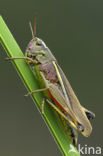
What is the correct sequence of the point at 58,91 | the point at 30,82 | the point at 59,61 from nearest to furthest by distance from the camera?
the point at 30,82 → the point at 58,91 → the point at 59,61

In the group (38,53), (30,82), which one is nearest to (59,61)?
(38,53)

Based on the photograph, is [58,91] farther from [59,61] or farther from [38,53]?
[59,61]

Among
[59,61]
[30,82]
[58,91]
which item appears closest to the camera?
[30,82]

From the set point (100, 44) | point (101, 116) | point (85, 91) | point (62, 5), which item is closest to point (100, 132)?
point (101, 116)

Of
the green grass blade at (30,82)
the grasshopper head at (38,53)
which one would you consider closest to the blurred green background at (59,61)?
the grasshopper head at (38,53)

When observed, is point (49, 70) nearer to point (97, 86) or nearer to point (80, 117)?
point (80, 117)

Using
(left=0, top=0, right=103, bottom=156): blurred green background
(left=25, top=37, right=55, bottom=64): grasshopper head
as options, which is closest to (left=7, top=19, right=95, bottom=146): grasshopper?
(left=25, top=37, right=55, bottom=64): grasshopper head

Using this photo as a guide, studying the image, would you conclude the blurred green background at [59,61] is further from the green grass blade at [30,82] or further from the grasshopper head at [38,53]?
the green grass blade at [30,82]
